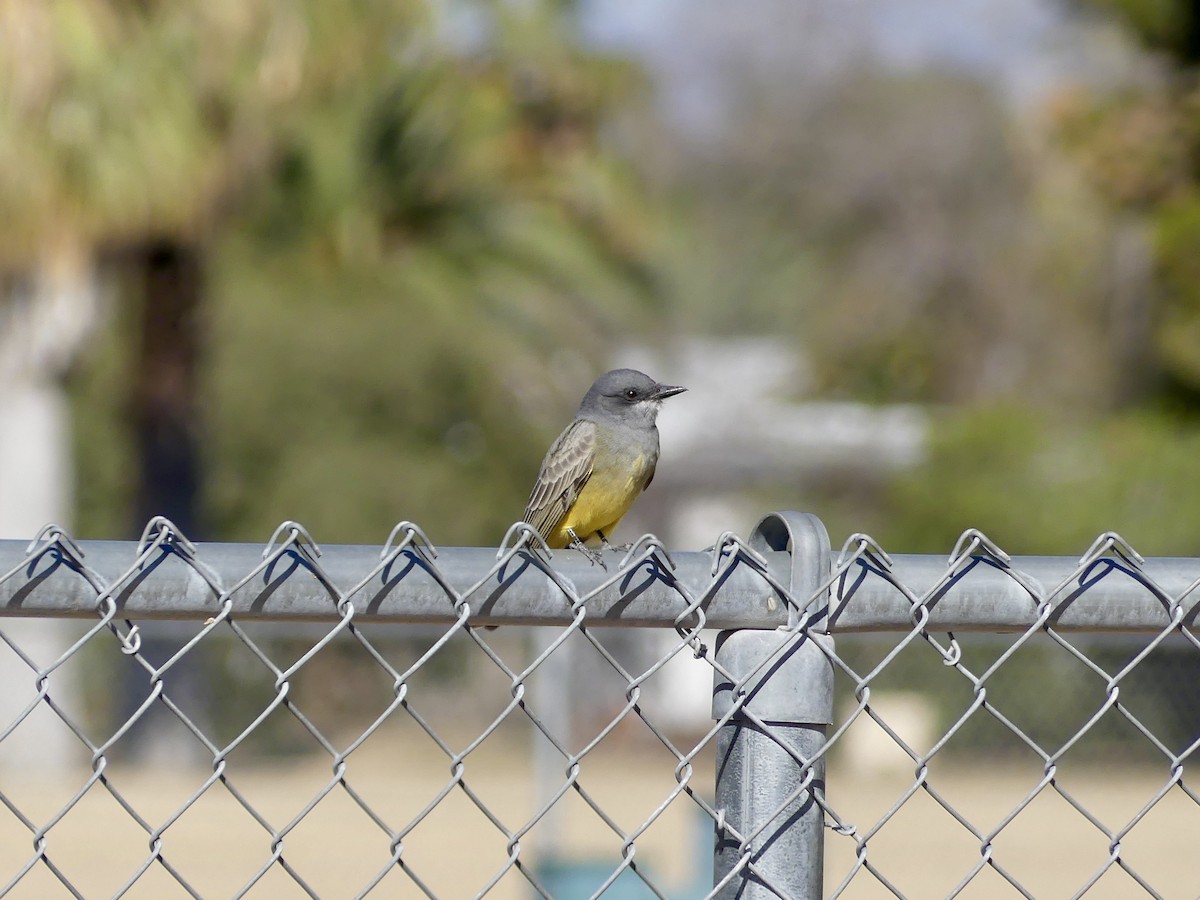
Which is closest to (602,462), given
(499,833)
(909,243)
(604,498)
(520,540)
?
(604,498)

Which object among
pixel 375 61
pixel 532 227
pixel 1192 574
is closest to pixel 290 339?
pixel 532 227

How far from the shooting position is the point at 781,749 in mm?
2049

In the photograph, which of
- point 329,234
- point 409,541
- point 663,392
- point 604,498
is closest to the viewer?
point 409,541

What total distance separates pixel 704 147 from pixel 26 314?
23.0 metres

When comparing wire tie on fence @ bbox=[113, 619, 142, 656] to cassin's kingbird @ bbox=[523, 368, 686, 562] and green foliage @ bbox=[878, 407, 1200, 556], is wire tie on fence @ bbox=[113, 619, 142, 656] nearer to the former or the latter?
cassin's kingbird @ bbox=[523, 368, 686, 562]

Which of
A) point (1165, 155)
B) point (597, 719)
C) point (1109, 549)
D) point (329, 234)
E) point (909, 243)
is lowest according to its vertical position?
point (1109, 549)

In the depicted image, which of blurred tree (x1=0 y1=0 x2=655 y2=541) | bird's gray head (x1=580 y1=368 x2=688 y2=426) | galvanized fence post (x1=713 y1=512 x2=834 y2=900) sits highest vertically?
blurred tree (x1=0 y1=0 x2=655 y2=541)

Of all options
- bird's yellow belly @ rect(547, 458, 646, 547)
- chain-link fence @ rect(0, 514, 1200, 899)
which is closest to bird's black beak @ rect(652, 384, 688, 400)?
bird's yellow belly @ rect(547, 458, 646, 547)

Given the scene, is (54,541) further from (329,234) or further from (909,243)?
(909,243)

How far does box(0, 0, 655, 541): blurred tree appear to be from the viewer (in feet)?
38.7

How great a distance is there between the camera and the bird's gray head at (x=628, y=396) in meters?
5.01

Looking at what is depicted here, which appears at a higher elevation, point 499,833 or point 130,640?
point 499,833

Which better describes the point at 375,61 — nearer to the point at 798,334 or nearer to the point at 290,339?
the point at 290,339

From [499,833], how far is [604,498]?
687 cm
